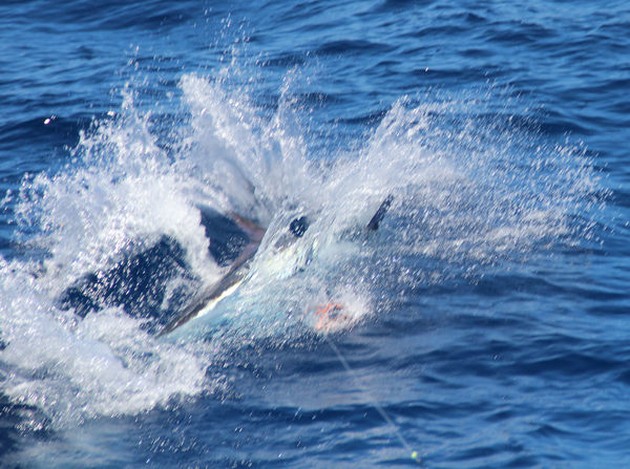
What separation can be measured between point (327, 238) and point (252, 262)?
0.92 m

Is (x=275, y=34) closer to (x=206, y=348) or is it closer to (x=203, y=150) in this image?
(x=203, y=150)

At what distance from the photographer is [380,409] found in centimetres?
709

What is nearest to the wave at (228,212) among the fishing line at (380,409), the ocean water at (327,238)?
the ocean water at (327,238)

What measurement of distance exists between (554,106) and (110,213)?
17.8 feet

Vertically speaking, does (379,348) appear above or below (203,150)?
below

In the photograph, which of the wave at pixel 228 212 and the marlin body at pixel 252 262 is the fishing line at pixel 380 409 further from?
the marlin body at pixel 252 262

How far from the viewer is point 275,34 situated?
16297mm

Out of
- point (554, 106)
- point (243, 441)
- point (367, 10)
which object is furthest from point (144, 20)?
point (243, 441)

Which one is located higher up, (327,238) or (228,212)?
(228,212)

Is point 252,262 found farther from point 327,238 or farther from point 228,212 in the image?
point 228,212

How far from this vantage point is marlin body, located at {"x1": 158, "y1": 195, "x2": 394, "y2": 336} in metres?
8.37

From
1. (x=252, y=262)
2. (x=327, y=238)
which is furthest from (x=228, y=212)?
(x=252, y=262)

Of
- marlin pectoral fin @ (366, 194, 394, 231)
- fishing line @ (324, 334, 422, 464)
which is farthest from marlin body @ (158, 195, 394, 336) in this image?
fishing line @ (324, 334, 422, 464)

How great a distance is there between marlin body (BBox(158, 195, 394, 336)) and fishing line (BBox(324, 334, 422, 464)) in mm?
987
